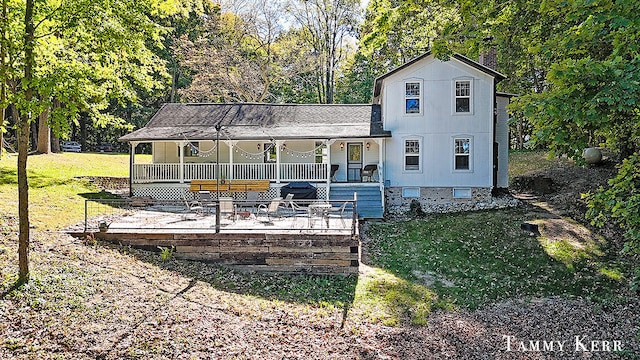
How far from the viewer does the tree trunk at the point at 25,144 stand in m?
6.17

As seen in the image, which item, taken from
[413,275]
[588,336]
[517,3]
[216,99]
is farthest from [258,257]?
[216,99]

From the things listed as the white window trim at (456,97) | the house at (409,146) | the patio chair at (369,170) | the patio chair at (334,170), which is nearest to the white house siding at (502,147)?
the house at (409,146)

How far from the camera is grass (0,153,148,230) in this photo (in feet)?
36.4

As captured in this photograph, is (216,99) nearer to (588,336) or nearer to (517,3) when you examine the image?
(517,3)

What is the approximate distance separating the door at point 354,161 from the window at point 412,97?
3.08 meters

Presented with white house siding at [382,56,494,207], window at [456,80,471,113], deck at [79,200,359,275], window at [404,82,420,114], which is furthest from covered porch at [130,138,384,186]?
deck at [79,200,359,275]

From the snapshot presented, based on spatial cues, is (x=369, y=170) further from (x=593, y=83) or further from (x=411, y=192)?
(x=593, y=83)

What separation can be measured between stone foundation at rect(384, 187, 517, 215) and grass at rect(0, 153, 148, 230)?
1125 cm

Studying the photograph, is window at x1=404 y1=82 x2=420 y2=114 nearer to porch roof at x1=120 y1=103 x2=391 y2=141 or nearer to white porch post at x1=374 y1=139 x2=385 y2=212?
porch roof at x1=120 y1=103 x2=391 y2=141

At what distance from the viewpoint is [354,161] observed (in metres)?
19.4

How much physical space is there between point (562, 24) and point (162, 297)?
11.9m

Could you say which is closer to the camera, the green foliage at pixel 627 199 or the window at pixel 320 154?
the green foliage at pixel 627 199

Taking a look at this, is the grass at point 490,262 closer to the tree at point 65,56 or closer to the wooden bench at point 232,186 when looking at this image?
the wooden bench at point 232,186

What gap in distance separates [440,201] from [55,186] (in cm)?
1512
